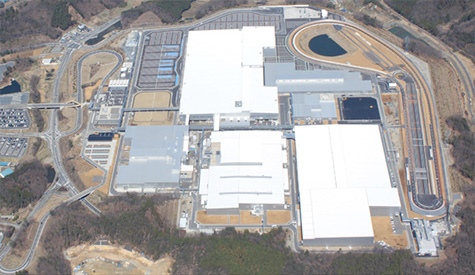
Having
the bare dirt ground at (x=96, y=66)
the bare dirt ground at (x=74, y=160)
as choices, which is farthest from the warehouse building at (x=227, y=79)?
the bare dirt ground at (x=74, y=160)

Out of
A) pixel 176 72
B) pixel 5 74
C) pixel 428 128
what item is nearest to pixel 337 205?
pixel 428 128

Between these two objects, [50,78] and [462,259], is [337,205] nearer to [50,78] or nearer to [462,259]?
[462,259]

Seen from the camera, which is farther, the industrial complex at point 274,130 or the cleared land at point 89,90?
the cleared land at point 89,90

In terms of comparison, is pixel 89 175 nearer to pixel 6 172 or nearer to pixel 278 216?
pixel 6 172

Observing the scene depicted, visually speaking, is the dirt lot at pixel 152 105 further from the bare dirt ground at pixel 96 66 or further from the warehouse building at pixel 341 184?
the warehouse building at pixel 341 184

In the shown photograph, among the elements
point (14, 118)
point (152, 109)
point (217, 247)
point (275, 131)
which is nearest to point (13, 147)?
point (14, 118)

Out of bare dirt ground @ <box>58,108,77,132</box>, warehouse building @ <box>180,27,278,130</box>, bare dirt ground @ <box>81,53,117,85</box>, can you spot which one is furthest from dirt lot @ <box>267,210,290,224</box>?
bare dirt ground @ <box>81,53,117,85</box>

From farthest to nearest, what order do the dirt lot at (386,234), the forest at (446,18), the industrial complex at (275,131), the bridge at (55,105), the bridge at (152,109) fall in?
the forest at (446,18) < the bridge at (55,105) < the bridge at (152,109) < the industrial complex at (275,131) < the dirt lot at (386,234)
